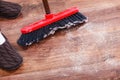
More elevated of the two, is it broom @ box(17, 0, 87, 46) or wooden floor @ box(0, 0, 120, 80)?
broom @ box(17, 0, 87, 46)

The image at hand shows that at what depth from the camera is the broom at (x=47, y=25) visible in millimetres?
1060

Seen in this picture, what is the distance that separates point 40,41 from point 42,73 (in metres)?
0.19

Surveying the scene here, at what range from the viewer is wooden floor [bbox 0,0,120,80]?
3.10 feet

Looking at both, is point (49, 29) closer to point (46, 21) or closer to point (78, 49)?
point (46, 21)

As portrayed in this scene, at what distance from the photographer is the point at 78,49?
40.6 inches

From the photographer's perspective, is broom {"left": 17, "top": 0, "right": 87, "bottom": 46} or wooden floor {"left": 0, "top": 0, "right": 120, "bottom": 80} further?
broom {"left": 17, "top": 0, "right": 87, "bottom": 46}

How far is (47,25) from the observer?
42.8 inches

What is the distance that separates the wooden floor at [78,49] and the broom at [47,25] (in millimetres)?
36

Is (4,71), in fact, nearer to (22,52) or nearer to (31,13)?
(22,52)

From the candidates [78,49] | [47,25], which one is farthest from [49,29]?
[78,49]

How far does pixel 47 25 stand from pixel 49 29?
0.07 ft

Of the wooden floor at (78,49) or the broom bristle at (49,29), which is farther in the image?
the broom bristle at (49,29)

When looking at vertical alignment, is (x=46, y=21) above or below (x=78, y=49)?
above

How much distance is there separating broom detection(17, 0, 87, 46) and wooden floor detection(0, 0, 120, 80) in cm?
4
